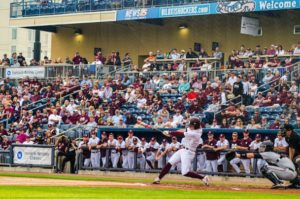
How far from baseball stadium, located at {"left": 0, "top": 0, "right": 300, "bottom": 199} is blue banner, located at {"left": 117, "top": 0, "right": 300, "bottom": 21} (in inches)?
2.0

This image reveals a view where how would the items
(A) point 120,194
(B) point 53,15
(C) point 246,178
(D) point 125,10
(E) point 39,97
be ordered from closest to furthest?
(A) point 120,194, (C) point 246,178, (E) point 39,97, (D) point 125,10, (B) point 53,15

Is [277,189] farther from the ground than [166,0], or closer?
closer

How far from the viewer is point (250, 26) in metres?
36.2

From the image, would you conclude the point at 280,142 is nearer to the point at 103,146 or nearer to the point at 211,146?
the point at 211,146

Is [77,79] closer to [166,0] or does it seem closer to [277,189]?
[166,0]

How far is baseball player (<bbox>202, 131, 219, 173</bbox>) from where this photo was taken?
26.7 m

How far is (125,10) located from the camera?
39625 millimetres

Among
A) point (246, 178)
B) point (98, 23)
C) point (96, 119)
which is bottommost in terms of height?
point (246, 178)

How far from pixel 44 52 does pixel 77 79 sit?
183ft

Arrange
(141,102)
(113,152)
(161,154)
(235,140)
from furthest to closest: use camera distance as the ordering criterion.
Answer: (141,102) → (113,152) → (161,154) → (235,140)

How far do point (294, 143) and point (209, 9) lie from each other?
663 inches

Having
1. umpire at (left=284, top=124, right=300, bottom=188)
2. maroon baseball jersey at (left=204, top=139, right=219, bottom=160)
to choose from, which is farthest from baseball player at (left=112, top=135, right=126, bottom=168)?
umpire at (left=284, top=124, right=300, bottom=188)

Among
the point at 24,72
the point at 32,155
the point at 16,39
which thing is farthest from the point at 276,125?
the point at 16,39

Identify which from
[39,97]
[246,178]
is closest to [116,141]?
[246,178]
